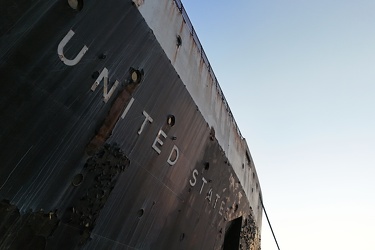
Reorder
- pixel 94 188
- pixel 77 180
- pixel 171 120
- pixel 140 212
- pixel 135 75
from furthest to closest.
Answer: pixel 171 120 < pixel 140 212 < pixel 135 75 < pixel 94 188 < pixel 77 180

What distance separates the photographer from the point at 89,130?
3.07 meters

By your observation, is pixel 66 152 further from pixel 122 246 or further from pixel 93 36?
pixel 122 246

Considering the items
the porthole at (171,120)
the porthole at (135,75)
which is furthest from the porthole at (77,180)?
the porthole at (171,120)

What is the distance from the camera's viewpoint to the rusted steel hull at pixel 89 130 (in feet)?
7.95

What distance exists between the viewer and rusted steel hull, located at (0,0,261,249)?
95.4 inches

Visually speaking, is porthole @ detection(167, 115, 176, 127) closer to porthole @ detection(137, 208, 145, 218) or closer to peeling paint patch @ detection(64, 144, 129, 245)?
peeling paint patch @ detection(64, 144, 129, 245)

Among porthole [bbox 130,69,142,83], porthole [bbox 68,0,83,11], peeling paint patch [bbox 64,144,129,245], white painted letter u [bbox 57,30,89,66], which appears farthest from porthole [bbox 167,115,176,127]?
porthole [bbox 68,0,83,11]

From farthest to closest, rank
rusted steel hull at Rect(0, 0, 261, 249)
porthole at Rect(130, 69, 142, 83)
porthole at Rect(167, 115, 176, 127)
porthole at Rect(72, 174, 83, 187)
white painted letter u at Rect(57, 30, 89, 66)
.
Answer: porthole at Rect(167, 115, 176, 127) → porthole at Rect(130, 69, 142, 83) → porthole at Rect(72, 174, 83, 187) → white painted letter u at Rect(57, 30, 89, 66) → rusted steel hull at Rect(0, 0, 261, 249)

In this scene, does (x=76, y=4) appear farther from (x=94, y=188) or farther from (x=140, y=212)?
(x=140, y=212)

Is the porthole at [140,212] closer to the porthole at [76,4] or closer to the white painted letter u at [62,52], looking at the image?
the white painted letter u at [62,52]

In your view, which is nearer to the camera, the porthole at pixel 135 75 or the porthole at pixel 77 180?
the porthole at pixel 77 180

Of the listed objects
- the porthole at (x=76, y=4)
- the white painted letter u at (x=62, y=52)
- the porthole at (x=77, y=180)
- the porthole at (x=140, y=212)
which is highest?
the porthole at (x=76, y=4)

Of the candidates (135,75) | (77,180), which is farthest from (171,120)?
(77,180)

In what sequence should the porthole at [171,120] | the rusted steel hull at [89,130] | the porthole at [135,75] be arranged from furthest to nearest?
1. the porthole at [171,120]
2. the porthole at [135,75]
3. the rusted steel hull at [89,130]
